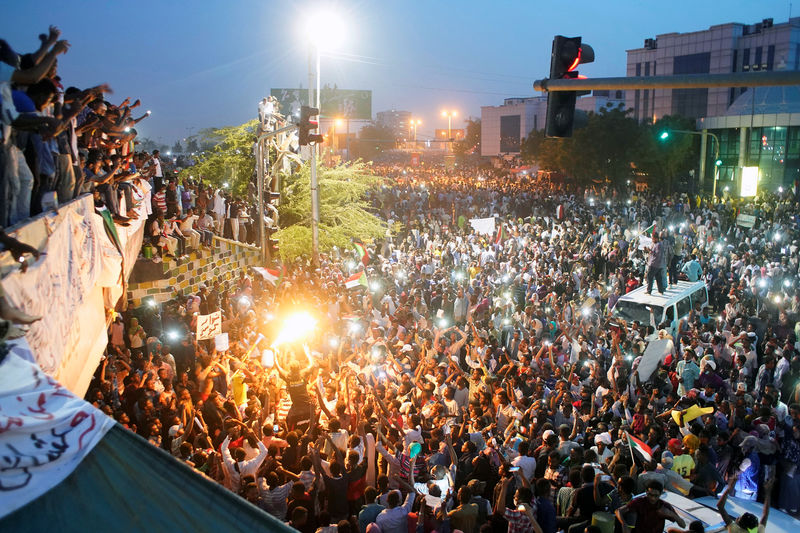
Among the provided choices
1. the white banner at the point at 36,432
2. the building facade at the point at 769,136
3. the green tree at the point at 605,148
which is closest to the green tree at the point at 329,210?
the white banner at the point at 36,432

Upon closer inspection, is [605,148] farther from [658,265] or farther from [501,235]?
[658,265]

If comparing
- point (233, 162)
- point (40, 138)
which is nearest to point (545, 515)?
point (40, 138)

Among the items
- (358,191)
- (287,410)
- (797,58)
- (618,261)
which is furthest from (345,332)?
(797,58)

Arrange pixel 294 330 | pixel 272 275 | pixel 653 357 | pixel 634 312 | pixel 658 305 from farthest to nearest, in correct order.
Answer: pixel 272 275
pixel 634 312
pixel 658 305
pixel 294 330
pixel 653 357

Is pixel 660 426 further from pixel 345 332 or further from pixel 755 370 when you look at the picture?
pixel 345 332

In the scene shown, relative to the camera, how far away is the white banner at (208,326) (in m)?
12.0

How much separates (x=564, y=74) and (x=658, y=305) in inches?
347

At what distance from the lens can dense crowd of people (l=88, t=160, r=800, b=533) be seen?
6.73 metres

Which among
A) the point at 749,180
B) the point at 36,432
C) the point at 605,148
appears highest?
the point at 605,148

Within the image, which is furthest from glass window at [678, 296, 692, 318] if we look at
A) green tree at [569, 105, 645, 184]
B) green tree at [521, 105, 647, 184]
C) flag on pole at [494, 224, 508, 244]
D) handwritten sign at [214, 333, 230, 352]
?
green tree at [569, 105, 645, 184]

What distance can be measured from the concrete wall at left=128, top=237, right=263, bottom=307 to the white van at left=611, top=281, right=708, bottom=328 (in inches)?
381

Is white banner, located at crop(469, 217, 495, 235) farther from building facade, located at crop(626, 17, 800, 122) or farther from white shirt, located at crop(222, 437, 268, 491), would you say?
building facade, located at crop(626, 17, 800, 122)

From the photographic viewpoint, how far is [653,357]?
1139cm

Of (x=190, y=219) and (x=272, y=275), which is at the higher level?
(x=190, y=219)
